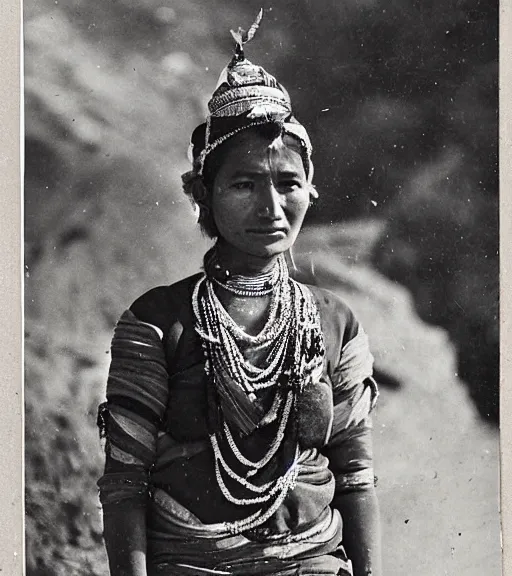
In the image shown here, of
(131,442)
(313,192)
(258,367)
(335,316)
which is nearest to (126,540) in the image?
(131,442)

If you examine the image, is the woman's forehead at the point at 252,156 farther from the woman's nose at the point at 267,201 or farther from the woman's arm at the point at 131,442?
the woman's arm at the point at 131,442

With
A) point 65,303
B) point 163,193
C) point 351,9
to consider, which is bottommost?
point 65,303

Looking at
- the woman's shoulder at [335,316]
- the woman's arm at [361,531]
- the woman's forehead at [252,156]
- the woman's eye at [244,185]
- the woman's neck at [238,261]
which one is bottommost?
the woman's arm at [361,531]

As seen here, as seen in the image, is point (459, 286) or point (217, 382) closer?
point (217, 382)

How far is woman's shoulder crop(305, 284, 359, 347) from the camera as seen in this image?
4.41 feet

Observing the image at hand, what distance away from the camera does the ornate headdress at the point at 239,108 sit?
4.28 feet

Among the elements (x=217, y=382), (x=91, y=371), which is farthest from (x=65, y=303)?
(x=217, y=382)

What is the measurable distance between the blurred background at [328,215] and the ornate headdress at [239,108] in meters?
0.02

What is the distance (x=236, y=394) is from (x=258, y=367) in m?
0.04

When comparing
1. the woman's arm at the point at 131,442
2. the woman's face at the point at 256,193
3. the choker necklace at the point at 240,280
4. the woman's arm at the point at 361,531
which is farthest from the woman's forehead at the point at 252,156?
the woman's arm at the point at 361,531

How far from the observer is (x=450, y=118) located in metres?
1.39

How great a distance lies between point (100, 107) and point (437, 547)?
2.22 ft

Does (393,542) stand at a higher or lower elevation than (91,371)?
lower

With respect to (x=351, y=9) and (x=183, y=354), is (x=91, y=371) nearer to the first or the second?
(x=183, y=354)
